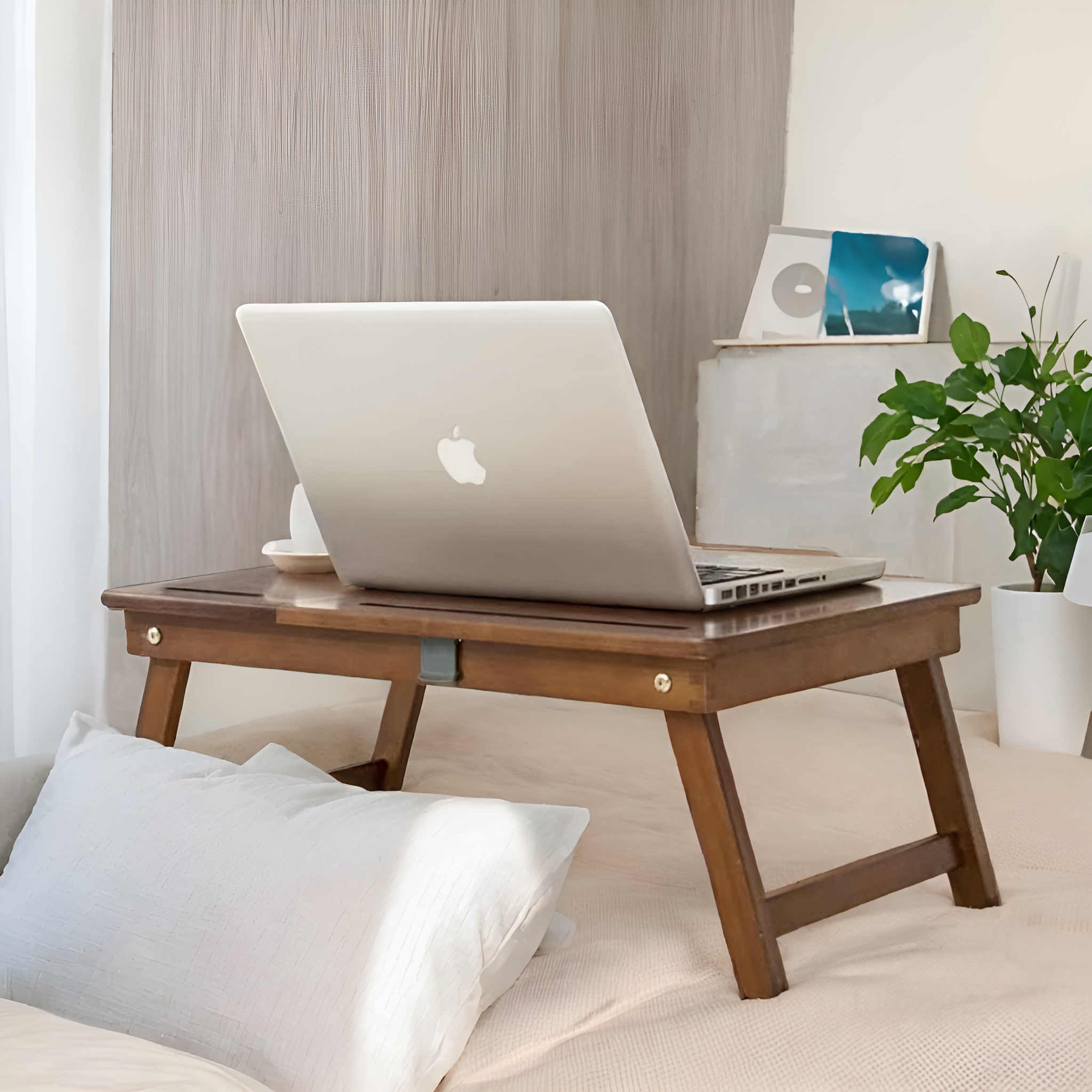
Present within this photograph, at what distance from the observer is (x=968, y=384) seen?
2.70 meters

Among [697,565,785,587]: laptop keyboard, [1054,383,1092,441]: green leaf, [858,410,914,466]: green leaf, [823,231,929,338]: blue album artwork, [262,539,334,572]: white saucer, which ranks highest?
[823,231,929,338]: blue album artwork

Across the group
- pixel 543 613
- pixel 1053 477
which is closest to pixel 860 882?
pixel 543 613

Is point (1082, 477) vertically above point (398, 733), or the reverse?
point (1082, 477)

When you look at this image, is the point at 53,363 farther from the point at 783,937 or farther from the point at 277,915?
the point at 783,937

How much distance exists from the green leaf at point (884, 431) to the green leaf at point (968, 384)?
108 millimetres

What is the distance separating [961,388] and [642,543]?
1.61m

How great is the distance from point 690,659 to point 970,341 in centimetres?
172

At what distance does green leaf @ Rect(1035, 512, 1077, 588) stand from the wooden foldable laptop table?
1200 millimetres

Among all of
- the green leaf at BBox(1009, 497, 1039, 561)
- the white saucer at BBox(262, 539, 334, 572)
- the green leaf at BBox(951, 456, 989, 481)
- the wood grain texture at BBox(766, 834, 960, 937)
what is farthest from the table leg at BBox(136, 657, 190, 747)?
the green leaf at BBox(1009, 497, 1039, 561)

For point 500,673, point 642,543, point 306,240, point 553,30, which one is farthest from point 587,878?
point 553,30

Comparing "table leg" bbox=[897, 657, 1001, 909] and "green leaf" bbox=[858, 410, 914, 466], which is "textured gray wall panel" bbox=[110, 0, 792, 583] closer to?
"green leaf" bbox=[858, 410, 914, 466]

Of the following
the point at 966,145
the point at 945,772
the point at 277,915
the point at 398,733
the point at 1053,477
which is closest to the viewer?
the point at 277,915

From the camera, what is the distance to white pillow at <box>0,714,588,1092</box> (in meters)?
1.05

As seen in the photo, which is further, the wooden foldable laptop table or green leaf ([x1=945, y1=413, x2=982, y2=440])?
green leaf ([x1=945, y1=413, x2=982, y2=440])
